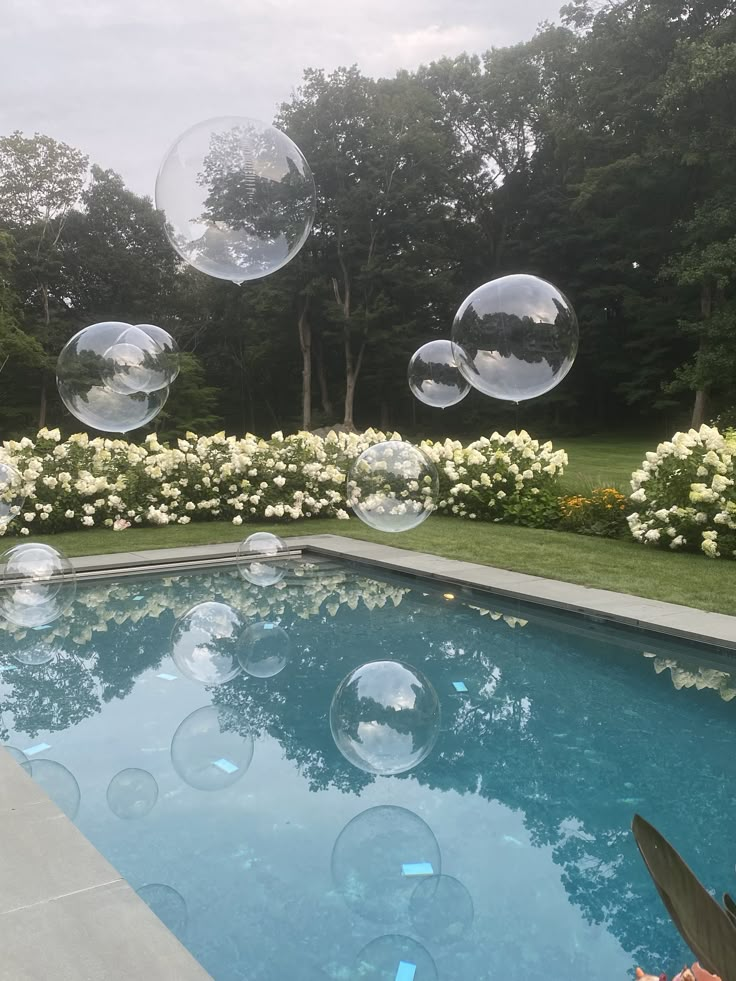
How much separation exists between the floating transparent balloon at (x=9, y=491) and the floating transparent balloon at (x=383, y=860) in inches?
198

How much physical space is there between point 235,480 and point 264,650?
23.5ft

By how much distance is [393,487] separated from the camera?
768 centimetres

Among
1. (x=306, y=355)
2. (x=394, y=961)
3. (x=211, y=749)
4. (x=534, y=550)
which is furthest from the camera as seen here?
(x=306, y=355)

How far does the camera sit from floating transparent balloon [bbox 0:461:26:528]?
7.36 meters

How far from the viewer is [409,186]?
32.7 m

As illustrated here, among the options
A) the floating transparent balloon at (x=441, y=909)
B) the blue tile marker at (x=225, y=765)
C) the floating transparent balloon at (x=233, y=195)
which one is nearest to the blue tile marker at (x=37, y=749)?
the blue tile marker at (x=225, y=765)

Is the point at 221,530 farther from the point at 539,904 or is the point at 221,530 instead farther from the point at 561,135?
the point at 561,135

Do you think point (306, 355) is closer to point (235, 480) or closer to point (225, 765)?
point (235, 480)

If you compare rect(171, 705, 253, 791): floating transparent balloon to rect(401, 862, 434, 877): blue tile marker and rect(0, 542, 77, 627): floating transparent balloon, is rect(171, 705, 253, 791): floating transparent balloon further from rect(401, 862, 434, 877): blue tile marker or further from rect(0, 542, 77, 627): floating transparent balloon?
rect(0, 542, 77, 627): floating transparent balloon

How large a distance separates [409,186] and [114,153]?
14181mm

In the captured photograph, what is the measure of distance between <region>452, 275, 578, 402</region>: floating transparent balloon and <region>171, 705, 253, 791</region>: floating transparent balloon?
309 centimetres

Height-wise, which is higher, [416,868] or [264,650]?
[416,868]

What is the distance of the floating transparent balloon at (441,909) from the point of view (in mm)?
3043

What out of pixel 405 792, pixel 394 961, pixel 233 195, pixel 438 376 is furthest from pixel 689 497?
pixel 394 961
